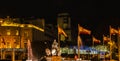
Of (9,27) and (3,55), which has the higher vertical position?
(9,27)

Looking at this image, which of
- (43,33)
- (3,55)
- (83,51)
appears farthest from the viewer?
(83,51)

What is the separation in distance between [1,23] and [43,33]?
71.9ft

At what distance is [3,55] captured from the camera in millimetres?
114812

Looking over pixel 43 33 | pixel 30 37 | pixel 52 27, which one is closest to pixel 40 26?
pixel 43 33

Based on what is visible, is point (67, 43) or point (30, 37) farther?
point (67, 43)

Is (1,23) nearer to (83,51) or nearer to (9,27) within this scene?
(9,27)

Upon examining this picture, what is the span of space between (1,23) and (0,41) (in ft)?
19.3

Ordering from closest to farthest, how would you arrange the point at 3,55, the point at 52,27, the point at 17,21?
the point at 3,55 < the point at 17,21 < the point at 52,27

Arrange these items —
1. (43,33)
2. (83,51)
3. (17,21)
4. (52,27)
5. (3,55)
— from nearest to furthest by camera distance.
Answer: (3,55), (17,21), (43,33), (83,51), (52,27)

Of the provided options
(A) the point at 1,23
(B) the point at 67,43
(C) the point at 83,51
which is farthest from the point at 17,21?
(B) the point at 67,43

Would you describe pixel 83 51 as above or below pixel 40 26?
below

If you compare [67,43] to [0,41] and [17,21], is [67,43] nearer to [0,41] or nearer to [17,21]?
[17,21]

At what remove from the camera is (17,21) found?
128 meters

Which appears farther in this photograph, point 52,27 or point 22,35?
point 52,27
